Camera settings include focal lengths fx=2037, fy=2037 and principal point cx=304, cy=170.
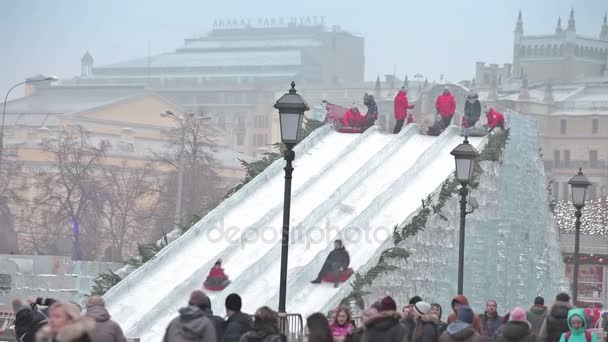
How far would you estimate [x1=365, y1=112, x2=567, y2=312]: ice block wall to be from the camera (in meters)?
33.8

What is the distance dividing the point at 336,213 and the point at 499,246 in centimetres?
409

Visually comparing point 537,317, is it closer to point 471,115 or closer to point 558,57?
point 471,115

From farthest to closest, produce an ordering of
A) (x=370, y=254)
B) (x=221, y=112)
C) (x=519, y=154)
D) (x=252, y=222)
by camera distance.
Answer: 1. (x=221, y=112)
2. (x=519, y=154)
3. (x=252, y=222)
4. (x=370, y=254)

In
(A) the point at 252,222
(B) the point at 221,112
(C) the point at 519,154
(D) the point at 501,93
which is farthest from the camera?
(B) the point at 221,112

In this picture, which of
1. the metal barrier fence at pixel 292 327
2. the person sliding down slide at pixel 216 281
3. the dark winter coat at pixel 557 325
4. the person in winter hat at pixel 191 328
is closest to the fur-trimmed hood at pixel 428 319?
the dark winter coat at pixel 557 325

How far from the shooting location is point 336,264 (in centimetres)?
3156

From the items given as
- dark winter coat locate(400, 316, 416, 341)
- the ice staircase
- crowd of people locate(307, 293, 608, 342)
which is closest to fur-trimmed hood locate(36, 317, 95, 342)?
crowd of people locate(307, 293, 608, 342)

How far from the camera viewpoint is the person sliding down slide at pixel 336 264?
3153 cm

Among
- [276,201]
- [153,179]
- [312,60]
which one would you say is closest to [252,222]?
[276,201]

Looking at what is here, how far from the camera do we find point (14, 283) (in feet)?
120

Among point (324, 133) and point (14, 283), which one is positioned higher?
point (324, 133)

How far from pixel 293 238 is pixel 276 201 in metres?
2.32

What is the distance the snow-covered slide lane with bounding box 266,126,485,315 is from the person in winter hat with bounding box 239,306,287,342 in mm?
12407

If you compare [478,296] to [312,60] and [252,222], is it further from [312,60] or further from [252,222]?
[312,60]
